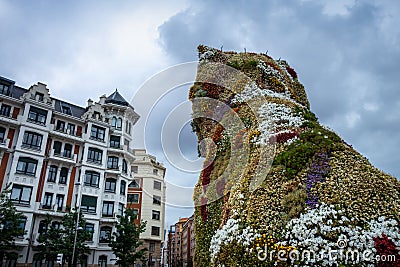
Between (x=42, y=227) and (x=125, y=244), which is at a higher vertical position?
(x=42, y=227)

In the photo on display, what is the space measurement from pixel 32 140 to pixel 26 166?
104 inches

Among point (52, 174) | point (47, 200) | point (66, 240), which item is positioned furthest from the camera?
point (52, 174)

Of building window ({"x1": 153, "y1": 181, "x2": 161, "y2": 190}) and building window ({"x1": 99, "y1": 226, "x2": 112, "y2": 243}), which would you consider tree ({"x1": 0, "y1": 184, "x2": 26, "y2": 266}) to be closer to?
building window ({"x1": 99, "y1": 226, "x2": 112, "y2": 243})

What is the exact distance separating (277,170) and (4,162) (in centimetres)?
2759

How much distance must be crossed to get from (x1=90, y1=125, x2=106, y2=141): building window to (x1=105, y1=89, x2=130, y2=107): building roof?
4529 millimetres

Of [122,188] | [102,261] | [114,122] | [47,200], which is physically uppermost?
[114,122]

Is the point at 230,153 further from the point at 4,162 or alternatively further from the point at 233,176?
the point at 4,162

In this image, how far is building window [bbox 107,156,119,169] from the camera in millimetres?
36356

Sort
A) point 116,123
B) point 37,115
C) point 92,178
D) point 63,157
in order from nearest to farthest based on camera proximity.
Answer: point 37,115
point 63,157
point 92,178
point 116,123

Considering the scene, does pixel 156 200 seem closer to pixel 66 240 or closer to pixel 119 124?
pixel 119 124

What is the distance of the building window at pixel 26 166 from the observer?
28703mm

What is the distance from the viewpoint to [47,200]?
30.3 metres

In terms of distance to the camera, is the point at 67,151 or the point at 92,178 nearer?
the point at 67,151

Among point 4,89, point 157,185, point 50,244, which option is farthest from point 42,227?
point 157,185
